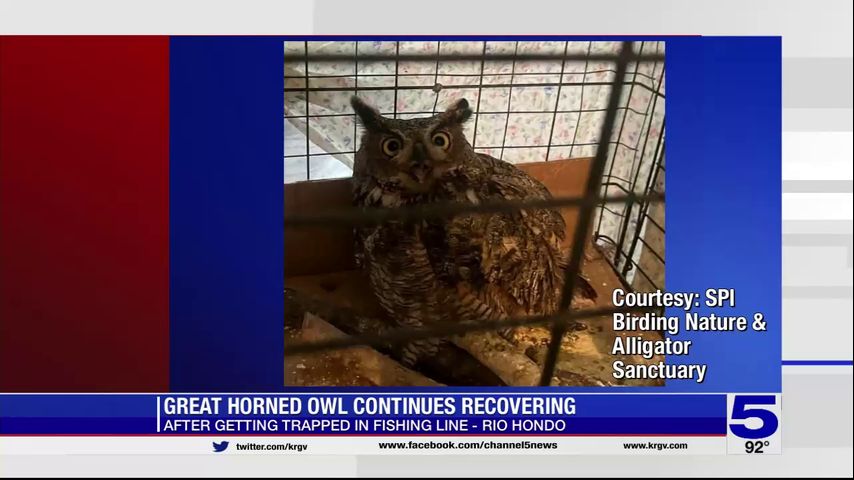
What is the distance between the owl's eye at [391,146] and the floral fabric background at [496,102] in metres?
0.05

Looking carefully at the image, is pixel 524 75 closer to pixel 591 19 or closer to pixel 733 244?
pixel 591 19

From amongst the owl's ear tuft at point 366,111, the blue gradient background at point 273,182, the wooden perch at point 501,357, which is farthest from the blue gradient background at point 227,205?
the wooden perch at point 501,357

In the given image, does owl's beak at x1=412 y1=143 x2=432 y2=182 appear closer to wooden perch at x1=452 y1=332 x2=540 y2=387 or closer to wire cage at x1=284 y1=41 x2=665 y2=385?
wire cage at x1=284 y1=41 x2=665 y2=385

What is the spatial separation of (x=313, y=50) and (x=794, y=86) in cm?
90

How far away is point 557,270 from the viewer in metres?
1.46

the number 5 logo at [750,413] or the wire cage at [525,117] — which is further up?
the wire cage at [525,117]

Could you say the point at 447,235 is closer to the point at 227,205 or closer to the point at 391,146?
the point at 391,146

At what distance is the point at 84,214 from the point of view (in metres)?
1.45

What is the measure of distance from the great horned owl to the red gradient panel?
394 millimetres

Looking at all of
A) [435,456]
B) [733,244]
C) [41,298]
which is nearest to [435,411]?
[435,456]

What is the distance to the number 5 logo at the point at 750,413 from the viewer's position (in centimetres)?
147

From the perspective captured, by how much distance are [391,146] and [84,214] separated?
0.60 metres

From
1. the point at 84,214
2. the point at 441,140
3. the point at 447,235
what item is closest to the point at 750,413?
the point at 447,235

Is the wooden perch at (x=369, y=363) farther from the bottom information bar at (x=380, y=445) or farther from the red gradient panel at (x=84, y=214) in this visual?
the red gradient panel at (x=84, y=214)
